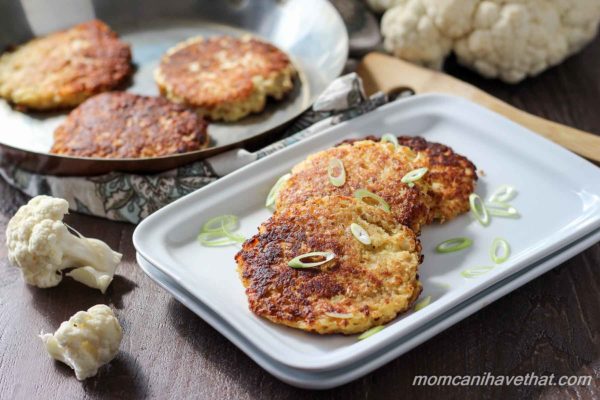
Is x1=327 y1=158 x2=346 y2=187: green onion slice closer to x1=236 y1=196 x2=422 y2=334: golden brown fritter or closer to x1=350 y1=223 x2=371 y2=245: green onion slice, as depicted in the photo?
x1=236 y1=196 x2=422 y2=334: golden brown fritter

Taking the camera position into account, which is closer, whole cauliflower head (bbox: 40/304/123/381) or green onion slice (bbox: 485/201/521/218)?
whole cauliflower head (bbox: 40/304/123/381)

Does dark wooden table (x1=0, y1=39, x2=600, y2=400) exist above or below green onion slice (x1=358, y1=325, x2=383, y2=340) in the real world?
below

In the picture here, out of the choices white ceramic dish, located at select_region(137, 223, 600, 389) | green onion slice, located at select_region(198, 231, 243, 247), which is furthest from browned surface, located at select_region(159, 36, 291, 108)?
white ceramic dish, located at select_region(137, 223, 600, 389)

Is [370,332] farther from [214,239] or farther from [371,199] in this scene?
[214,239]

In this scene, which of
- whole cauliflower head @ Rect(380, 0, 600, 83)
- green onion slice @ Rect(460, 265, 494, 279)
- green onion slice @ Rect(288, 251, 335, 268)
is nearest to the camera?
A: green onion slice @ Rect(288, 251, 335, 268)

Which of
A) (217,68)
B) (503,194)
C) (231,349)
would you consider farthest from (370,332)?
(217,68)

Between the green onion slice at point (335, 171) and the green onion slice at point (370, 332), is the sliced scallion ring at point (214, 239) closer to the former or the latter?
the green onion slice at point (335, 171)
